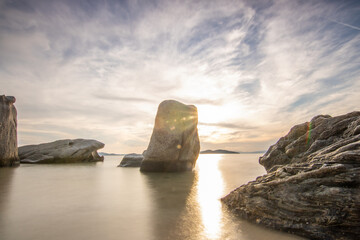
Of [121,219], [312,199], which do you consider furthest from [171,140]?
[312,199]

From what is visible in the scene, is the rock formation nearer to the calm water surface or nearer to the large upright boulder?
the calm water surface

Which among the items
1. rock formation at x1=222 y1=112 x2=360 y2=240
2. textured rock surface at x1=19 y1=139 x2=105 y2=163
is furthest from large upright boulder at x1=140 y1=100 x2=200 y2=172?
textured rock surface at x1=19 y1=139 x2=105 y2=163

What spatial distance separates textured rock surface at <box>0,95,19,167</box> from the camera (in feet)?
64.5

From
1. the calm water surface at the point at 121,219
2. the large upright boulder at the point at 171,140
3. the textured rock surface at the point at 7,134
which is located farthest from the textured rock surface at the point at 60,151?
the calm water surface at the point at 121,219

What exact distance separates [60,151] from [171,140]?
70.2 ft

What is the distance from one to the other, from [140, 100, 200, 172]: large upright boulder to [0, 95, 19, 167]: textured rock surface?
15.0m

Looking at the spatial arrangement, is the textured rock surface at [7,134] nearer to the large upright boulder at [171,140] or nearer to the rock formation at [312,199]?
the large upright boulder at [171,140]

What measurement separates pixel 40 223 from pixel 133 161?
756 inches

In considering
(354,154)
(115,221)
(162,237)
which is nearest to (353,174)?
(354,154)

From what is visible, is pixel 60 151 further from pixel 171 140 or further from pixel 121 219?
pixel 121 219

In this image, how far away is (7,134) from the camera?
66.7 feet

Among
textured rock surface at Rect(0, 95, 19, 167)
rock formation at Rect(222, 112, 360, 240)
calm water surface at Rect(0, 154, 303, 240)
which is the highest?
textured rock surface at Rect(0, 95, 19, 167)

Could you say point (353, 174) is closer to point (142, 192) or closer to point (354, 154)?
point (354, 154)

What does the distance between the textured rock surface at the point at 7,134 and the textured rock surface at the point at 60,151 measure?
544 cm
